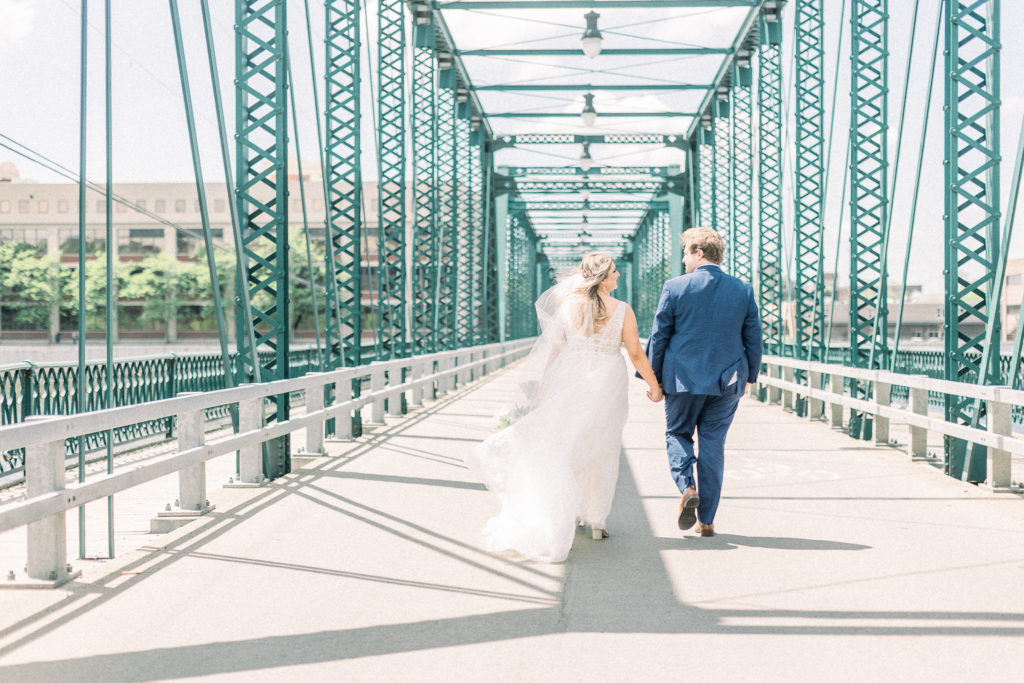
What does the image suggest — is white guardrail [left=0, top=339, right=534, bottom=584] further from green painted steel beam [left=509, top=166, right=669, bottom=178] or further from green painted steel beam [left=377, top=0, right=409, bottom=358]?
green painted steel beam [left=509, top=166, right=669, bottom=178]

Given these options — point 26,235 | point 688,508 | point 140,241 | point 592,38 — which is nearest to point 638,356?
point 688,508

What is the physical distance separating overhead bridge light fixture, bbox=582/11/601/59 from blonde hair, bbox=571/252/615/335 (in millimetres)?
10567

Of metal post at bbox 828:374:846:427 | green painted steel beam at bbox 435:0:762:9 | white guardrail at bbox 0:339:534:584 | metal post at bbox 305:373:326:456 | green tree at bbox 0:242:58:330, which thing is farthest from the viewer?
green tree at bbox 0:242:58:330

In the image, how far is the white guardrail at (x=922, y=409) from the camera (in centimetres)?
826

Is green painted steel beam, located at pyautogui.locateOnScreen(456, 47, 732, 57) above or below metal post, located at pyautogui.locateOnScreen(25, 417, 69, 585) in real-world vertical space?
above

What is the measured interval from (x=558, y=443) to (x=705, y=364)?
3.24 feet

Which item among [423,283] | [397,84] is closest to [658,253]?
[423,283]

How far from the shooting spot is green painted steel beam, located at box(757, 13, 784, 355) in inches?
827

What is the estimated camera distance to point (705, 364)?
6.66 meters

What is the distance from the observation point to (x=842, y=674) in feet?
13.3

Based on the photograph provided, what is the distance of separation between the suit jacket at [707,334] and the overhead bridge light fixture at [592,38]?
34.3 feet

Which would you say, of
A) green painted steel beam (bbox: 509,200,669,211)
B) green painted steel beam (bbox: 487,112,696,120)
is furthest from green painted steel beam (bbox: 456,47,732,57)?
green painted steel beam (bbox: 509,200,669,211)

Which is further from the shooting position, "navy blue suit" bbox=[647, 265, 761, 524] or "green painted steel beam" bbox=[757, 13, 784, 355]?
"green painted steel beam" bbox=[757, 13, 784, 355]

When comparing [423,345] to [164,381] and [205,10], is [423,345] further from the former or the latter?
[205,10]
